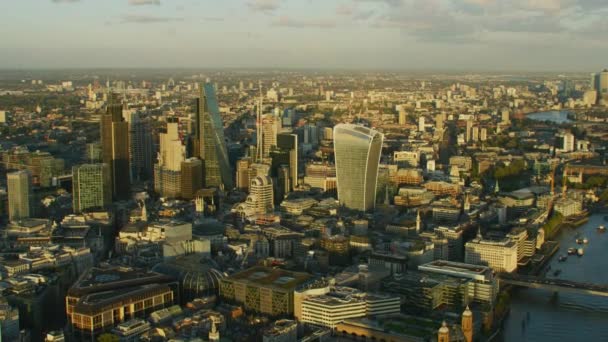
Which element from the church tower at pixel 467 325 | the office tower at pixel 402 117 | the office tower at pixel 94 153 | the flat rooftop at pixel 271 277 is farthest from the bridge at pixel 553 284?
the office tower at pixel 402 117

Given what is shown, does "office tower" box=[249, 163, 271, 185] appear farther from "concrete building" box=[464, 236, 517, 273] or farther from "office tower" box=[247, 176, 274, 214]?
"concrete building" box=[464, 236, 517, 273]

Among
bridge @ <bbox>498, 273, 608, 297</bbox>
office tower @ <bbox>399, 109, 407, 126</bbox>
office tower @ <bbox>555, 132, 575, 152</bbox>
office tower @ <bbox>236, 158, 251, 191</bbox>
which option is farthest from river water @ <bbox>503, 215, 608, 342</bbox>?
office tower @ <bbox>399, 109, 407, 126</bbox>

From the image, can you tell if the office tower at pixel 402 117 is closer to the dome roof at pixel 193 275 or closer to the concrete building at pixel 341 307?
the dome roof at pixel 193 275

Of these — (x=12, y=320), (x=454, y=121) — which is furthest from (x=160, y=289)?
(x=454, y=121)

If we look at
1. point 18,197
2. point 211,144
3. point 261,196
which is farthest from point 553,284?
point 18,197

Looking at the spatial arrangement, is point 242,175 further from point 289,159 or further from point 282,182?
point 289,159
